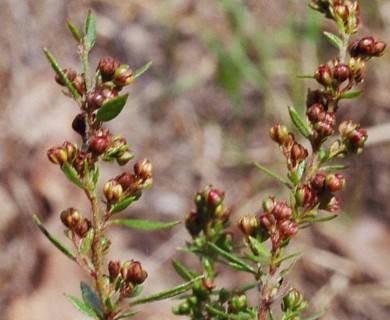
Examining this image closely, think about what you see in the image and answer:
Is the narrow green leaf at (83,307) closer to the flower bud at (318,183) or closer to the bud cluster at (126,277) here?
the bud cluster at (126,277)

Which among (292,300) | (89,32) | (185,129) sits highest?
(185,129)

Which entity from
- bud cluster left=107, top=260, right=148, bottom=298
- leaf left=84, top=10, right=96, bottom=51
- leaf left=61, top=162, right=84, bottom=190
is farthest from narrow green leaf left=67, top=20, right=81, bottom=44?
bud cluster left=107, top=260, right=148, bottom=298

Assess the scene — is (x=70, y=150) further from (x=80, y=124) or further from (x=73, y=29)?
(x=73, y=29)

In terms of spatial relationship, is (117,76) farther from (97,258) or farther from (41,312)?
(41,312)

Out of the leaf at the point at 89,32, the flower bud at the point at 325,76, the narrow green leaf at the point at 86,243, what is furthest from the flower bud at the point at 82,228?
the flower bud at the point at 325,76

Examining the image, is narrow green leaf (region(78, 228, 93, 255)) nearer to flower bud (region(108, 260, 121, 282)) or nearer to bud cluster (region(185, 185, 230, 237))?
flower bud (region(108, 260, 121, 282))

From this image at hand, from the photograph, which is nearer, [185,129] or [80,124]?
[80,124]

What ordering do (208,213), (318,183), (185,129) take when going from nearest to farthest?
(318,183) → (208,213) → (185,129)

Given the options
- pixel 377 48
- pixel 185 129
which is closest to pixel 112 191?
pixel 377 48
